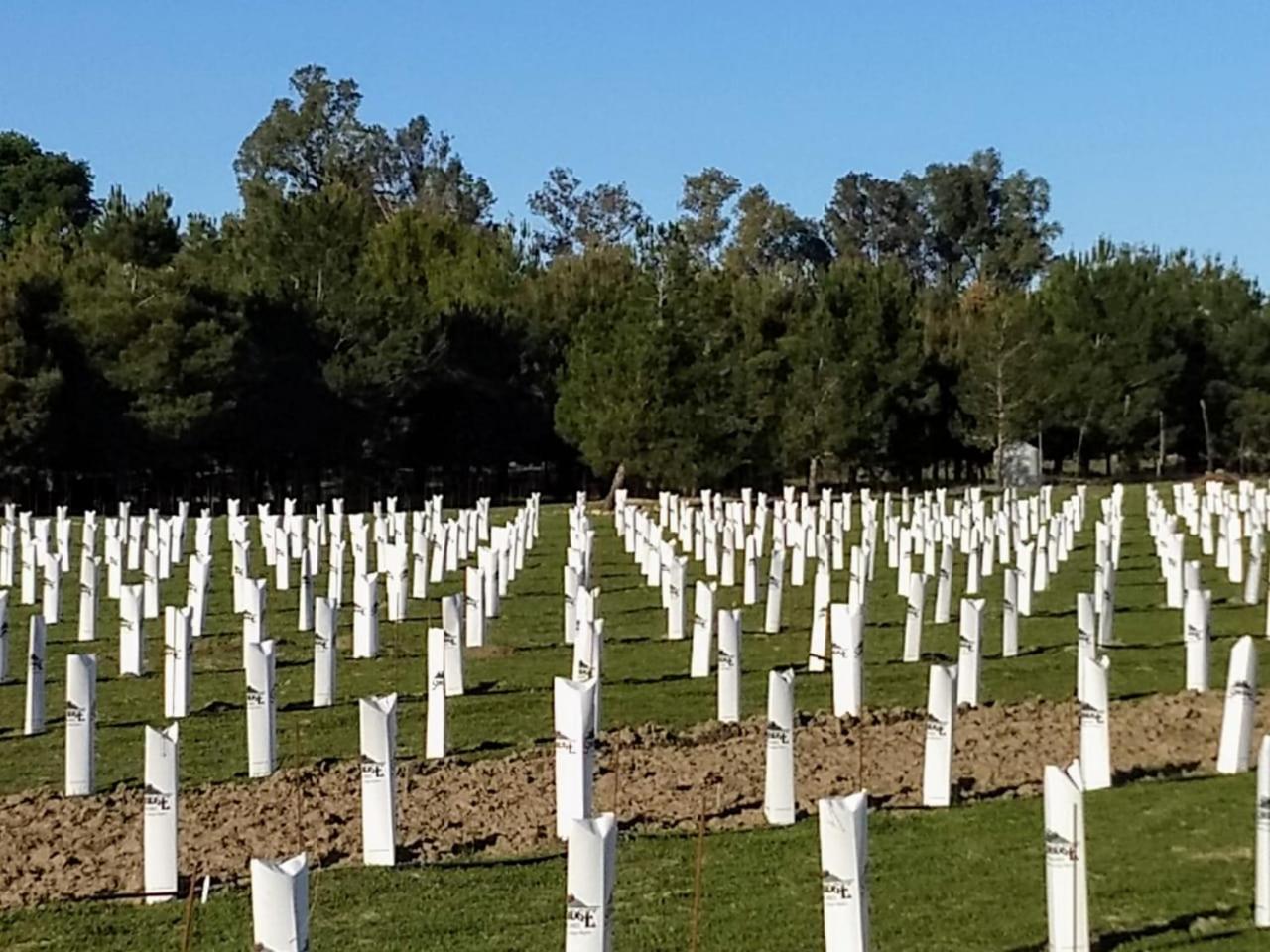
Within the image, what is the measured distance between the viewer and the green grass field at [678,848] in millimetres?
9805

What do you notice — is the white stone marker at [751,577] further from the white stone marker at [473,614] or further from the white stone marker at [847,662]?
the white stone marker at [847,662]

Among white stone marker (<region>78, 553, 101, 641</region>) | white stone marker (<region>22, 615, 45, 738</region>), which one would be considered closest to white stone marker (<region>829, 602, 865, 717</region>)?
white stone marker (<region>22, 615, 45, 738</region>)

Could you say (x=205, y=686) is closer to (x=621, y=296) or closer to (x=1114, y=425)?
(x=621, y=296)

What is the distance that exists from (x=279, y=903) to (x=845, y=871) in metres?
Result: 2.38

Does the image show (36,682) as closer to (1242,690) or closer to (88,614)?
(88,614)

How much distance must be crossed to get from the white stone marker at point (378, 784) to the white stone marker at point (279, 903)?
4131 millimetres

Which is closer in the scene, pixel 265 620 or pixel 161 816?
pixel 161 816

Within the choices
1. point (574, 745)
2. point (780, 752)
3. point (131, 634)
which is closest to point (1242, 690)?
point (780, 752)

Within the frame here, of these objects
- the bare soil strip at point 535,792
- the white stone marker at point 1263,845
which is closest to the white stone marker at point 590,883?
the white stone marker at point 1263,845

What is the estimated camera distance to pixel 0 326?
181ft

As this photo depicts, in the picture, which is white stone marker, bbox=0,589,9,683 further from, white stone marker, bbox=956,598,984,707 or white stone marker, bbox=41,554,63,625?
white stone marker, bbox=956,598,984,707

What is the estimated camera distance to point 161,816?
10.6m

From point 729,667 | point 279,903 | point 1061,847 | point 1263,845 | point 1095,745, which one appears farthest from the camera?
point 729,667

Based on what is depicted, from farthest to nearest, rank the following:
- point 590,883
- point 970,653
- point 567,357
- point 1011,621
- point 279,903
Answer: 1. point 567,357
2. point 1011,621
3. point 970,653
4. point 590,883
5. point 279,903
